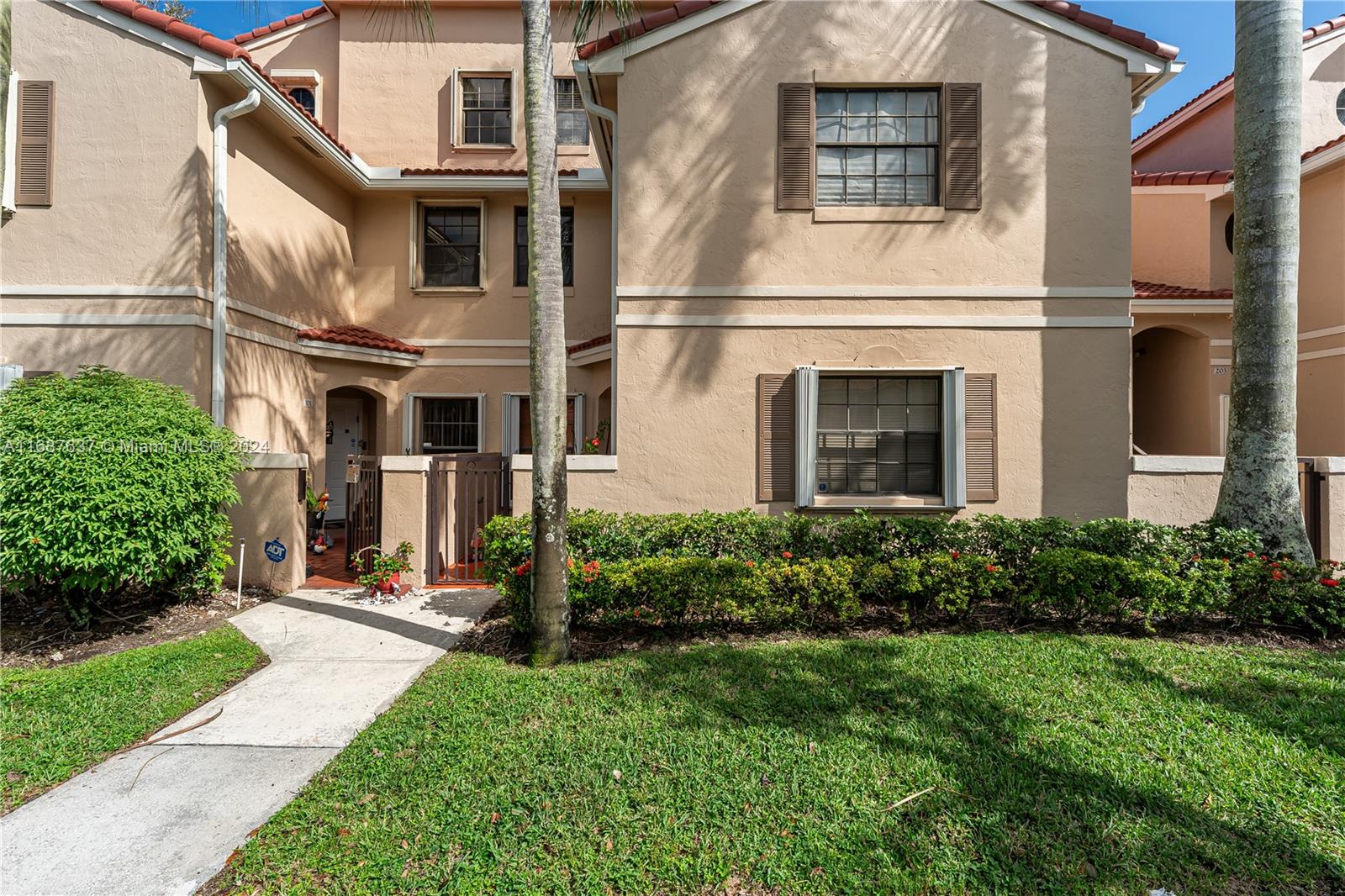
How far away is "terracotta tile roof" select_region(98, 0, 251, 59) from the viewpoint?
777 centimetres

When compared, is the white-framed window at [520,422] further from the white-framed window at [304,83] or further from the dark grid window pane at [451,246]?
the white-framed window at [304,83]

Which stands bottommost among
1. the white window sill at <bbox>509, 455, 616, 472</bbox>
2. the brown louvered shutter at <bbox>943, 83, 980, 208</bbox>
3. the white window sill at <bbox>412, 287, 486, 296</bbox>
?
the white window sill at <bbox>509, 455, 616, 472</bbox>

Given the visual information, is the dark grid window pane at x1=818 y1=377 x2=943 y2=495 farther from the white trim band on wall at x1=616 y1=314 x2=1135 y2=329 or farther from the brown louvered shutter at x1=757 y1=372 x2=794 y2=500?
the white trim band on wall at x1=616 y1=314 x2=1135 y2=329

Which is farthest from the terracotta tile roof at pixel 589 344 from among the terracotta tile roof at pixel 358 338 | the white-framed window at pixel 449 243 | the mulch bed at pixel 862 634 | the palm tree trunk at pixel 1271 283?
the palm tree trunk at pixel 1271 283

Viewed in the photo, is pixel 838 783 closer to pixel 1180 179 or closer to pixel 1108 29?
pixel 1108 29

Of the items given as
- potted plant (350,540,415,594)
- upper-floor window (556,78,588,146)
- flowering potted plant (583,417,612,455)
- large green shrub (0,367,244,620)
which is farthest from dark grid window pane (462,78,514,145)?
potted plant (350,540,415,594)

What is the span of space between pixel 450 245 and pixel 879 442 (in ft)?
29.7

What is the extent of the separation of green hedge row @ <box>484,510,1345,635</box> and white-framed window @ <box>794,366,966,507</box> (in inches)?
46.6

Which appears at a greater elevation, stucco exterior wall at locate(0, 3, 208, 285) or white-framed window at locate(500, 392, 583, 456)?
stucco exterior wall at locate(0, 3, 208, 285)

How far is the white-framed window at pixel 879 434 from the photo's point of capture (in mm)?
7312

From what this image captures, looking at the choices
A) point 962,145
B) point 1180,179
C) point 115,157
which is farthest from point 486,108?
point 1180,179

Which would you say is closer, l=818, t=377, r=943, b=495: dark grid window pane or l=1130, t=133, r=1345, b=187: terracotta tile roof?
l=818, t=377, r=943, b=495: dark grid window pane

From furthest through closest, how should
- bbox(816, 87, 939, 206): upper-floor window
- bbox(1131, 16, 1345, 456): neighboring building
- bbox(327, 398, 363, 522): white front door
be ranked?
1. bbox(327, 398, 363, 522): white front door
2. bbox(1131, 16, 1345, 456): neighboring building
3. bbox(816, 87, 939, 206): upper-floor window

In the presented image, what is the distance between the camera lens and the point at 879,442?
737cm
